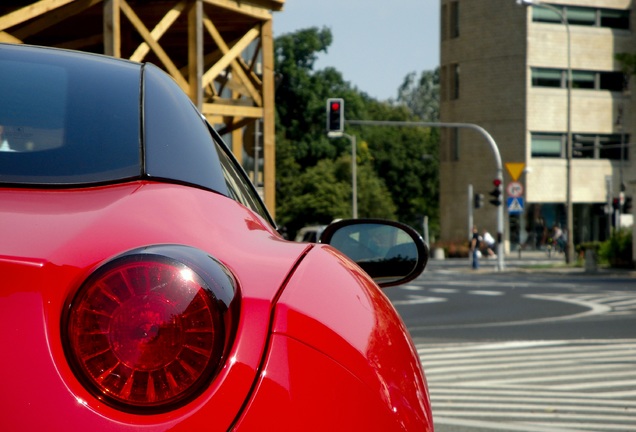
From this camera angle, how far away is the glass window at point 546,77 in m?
69.0

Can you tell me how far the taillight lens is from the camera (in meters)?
1.67

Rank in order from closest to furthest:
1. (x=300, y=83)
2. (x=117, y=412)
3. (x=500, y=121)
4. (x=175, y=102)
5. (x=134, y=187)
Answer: (x=117, y=412) < (x=134, y=187) < (x=175, y=102) < (x=500, y=121) < (x=300, y=83)

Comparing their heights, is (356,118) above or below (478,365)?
above

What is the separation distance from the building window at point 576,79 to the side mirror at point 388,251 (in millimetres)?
66900

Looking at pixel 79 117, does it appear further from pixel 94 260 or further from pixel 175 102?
pixel 94 260

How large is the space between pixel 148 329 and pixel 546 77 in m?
69.2

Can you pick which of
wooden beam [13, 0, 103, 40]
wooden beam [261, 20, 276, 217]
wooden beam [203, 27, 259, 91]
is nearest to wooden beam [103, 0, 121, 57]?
wooden beam [13, 0, 103, 40]

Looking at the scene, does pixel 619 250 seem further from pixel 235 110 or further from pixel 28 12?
pixel 28 12

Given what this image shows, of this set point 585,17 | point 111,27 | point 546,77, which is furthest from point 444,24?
point 111,27

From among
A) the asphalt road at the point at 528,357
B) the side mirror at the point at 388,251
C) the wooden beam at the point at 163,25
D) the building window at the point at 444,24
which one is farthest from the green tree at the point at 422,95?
the side mirror at the point at 388,251

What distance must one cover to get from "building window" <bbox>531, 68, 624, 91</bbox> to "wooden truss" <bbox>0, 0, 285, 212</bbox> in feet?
161

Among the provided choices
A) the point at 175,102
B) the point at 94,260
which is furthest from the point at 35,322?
the point at 175,102

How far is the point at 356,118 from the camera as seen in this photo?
79.2 m

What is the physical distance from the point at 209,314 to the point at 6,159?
1.73 ft
